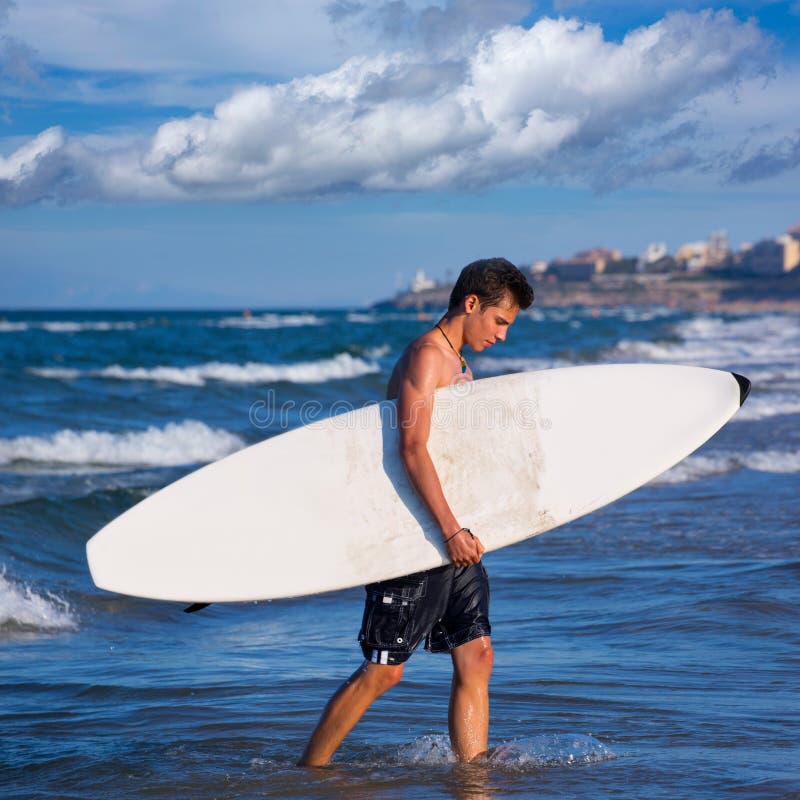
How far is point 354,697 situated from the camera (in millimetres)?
3053

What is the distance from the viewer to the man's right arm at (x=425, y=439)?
119 inches

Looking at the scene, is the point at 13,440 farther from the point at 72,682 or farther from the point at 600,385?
the point at 600,385

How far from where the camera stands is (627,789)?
2971mm

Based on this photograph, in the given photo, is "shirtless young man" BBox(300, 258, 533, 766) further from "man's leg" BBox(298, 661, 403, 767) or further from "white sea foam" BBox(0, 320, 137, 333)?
"white sea foam" BBox(0, 320, 137, 333)

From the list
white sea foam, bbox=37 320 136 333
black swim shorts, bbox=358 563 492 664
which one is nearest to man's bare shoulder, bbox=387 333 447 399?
black swim shorts, bbox=358 563 492 664

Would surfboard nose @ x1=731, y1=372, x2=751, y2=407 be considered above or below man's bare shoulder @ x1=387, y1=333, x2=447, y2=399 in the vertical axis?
below

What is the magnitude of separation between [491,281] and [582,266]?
148m

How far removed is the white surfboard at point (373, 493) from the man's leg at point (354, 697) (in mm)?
265

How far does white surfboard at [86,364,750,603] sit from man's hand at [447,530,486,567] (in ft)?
0.18

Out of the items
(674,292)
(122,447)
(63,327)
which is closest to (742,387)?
(122,447)

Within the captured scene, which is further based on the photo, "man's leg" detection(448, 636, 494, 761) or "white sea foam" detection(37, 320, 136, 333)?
"white sea foam" detection(37, 320, 136, 333)

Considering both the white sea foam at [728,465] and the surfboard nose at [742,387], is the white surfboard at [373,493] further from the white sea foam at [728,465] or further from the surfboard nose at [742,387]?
the white sea foam at [728,465]

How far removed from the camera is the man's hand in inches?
119

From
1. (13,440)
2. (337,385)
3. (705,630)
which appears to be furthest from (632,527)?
(337,385)
